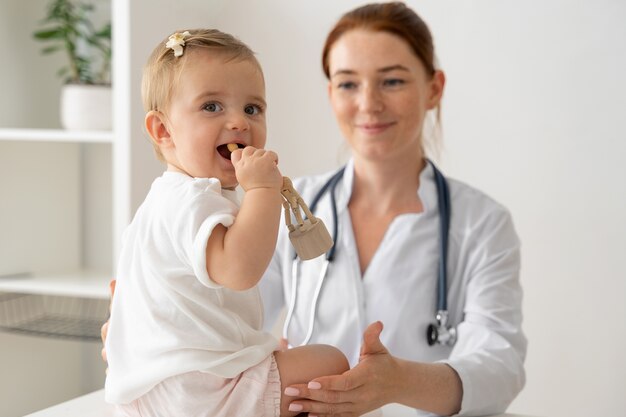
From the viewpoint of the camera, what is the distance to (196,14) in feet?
8.05

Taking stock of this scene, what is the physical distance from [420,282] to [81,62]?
1465mm

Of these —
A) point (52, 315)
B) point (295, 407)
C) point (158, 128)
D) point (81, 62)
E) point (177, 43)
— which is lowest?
point (52, 315)

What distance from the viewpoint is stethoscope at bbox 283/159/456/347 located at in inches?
62.3

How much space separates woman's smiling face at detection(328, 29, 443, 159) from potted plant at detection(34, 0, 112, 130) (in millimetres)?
916

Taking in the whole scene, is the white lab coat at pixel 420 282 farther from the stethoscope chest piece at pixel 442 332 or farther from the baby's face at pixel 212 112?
the baby's face at pixel 212 112

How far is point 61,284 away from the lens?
2.32 metres

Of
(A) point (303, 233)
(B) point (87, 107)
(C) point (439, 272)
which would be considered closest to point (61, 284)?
(B) point (87, 107)

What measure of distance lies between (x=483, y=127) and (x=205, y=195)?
5.02ft

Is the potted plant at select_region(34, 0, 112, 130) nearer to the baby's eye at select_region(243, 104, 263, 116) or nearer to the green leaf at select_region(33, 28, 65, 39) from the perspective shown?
the green leaf at select_region(33, 28, 65, 39)

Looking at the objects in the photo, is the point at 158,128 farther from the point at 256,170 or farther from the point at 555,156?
the point at 555,156

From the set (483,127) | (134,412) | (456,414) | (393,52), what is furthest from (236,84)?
(483,127)

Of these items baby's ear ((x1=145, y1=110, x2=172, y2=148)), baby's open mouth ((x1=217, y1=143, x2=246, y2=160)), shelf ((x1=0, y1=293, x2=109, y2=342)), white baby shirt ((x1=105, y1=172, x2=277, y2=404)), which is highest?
baby's ear ((x1=145, y1=110, x2=172, y2=148))

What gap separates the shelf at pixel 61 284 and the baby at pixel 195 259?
128 cm

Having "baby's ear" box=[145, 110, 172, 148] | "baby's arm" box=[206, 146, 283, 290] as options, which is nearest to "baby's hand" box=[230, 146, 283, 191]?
"baby's arm" box=[206, 146, 283, 290]
